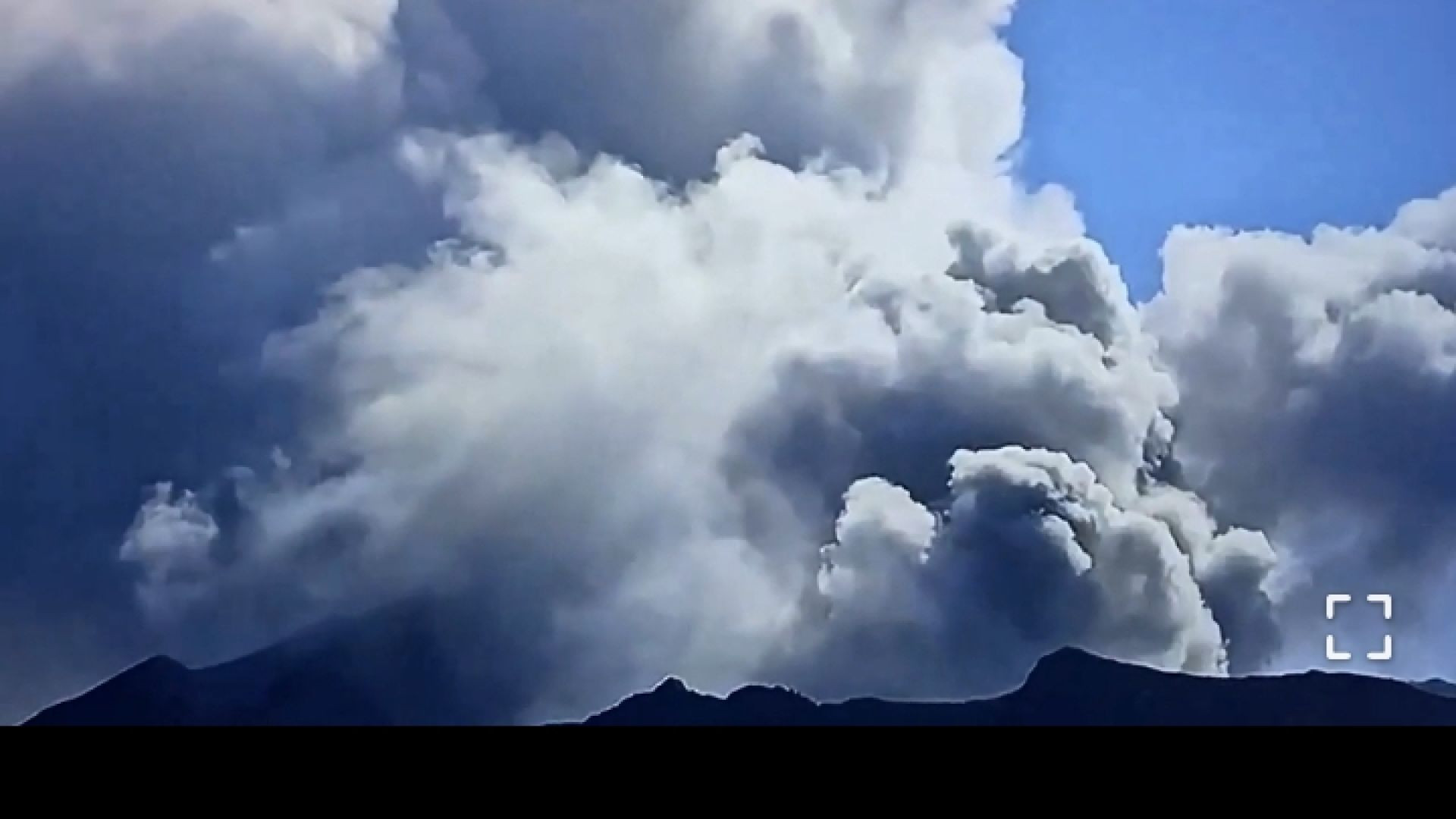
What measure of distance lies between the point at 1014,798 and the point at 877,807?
0.33 meters

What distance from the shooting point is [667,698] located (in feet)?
13.3

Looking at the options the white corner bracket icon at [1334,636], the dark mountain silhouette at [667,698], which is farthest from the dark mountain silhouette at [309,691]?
the white corner bracket icon at [1334,636]

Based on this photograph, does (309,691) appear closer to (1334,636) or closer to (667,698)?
(667,698)

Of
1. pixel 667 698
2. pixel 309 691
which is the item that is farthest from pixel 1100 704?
pixel 309 691

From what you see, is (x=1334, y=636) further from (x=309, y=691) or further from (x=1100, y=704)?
(x=309, y=691)

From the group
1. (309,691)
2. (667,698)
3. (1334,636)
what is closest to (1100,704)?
(1334,636)

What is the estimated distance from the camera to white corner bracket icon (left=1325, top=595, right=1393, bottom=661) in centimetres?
400

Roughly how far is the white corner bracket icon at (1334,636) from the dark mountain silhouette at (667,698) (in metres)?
0.05

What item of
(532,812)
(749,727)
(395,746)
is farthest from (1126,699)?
(395,746)

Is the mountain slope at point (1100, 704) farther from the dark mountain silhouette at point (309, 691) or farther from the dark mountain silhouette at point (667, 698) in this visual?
the dark mountain silhouette at point (309, 691)

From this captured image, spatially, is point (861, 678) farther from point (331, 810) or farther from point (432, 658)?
point (331, 810)

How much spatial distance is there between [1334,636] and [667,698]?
1.66 metres

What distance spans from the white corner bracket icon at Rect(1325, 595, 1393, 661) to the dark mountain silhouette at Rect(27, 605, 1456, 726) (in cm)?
5

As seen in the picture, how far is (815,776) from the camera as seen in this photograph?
399cm
